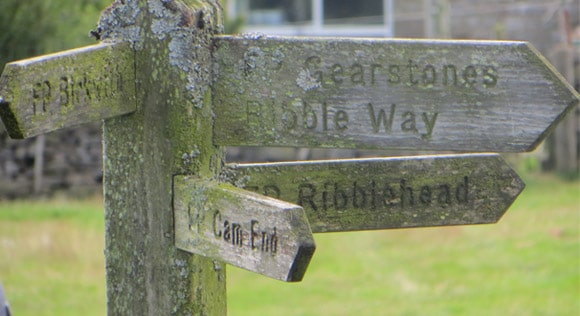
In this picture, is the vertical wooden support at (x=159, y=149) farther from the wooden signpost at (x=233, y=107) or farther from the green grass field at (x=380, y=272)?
the green grass field at (x=380, y=272)

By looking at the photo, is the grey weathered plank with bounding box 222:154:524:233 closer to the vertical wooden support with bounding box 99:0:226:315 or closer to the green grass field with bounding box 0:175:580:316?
the vertical wooden support with bounding box 99:0:226:315

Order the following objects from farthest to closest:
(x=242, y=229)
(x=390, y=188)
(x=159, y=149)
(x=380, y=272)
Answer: (x=380, y=272), (x=390, y=188), (x=159, y=149), (x=242, y=229)

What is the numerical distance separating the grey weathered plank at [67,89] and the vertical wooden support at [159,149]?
54 millimetres

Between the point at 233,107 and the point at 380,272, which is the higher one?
the point at 233,107

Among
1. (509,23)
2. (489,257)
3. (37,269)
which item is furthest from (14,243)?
(509,23)

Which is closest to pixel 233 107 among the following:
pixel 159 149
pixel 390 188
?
pixel 159 149

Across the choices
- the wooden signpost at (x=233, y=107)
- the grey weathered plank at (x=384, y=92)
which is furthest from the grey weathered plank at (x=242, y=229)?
the grey weathered plank at (x=384, y=92)

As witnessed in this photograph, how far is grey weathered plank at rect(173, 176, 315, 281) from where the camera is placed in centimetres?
185

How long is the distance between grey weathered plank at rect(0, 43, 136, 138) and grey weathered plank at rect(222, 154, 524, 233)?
0.37m

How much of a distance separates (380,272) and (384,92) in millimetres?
6425

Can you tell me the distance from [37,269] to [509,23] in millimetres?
9667

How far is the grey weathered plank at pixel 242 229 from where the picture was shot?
6.08ft

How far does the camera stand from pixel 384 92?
225cm

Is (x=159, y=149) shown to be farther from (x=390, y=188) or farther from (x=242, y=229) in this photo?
(x=390, y=188)
